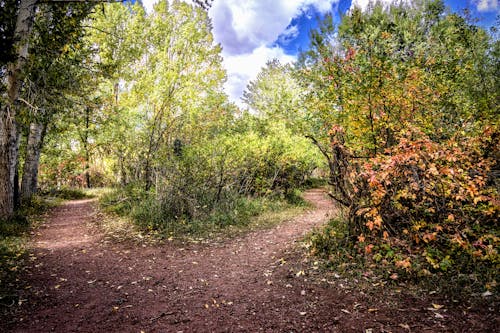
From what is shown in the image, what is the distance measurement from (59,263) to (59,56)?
5751 mm

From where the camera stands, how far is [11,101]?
6.38 m

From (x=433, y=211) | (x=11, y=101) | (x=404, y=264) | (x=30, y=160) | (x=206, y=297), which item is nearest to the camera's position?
(x=404, y=264)

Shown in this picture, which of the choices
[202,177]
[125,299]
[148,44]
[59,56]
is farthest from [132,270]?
[148,44]

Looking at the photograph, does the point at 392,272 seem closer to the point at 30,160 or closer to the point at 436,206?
the point at 436,206

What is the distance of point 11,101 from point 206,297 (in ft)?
21.3

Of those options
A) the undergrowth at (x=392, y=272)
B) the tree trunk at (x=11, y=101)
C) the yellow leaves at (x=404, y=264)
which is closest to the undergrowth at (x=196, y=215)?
the tree trunk at (x=11, y=101)

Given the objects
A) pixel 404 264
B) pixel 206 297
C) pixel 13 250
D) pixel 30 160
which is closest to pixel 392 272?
pixel 404 264

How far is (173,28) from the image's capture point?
13312 mm

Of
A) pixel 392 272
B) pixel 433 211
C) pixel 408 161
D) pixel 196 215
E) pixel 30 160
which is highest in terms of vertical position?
pixel 30 160

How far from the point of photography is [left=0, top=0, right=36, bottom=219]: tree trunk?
20.4 feet

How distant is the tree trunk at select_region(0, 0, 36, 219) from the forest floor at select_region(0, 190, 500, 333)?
1.85 m

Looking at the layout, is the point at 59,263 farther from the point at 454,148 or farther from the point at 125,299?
the point at 454,148

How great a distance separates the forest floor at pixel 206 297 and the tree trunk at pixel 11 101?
1854 millimetres

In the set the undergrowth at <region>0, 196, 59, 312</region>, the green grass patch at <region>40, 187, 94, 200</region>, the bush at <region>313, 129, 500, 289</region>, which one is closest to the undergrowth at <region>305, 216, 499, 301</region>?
the bush at <region>313, 129, 500, 289</region>
